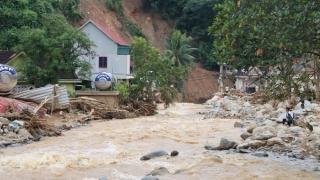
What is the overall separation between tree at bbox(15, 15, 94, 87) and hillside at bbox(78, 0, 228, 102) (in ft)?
83.8

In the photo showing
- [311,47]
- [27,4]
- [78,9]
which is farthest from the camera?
[78,9]

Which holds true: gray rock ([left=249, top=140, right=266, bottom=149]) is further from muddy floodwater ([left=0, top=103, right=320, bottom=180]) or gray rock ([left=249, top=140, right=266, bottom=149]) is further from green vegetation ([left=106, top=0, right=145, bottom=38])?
green vegetation ([left=106, top=0, right=145, bottom=38])

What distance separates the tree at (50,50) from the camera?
2405cm

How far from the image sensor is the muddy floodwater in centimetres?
1043

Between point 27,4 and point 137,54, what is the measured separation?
9.77 metres

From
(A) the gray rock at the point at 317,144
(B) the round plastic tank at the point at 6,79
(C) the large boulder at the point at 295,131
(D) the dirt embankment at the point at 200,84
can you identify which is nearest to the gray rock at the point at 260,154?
(A) the gray rock at the point at 317,144

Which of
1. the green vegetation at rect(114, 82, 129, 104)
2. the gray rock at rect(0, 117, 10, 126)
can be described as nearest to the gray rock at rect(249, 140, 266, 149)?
the gray rock at rect(0, 117, 10, 126)

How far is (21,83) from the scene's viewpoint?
2522 cm

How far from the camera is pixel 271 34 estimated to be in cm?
923

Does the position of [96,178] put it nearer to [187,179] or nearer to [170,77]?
[187,179]

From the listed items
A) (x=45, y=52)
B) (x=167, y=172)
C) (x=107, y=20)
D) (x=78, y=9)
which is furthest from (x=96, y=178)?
(x=107, y=20)

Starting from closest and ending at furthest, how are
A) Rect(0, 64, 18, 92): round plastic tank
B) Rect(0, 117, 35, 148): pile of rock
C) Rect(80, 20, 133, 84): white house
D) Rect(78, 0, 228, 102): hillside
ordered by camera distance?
1. Rect(0, 117, 35, 148): pile of rock
2. Rect(0, 64, 18, 92): round plastic tank
3. Rect(80, 20, 133, 84): white house
4. Rect(78, 0, 228, 102): hillside

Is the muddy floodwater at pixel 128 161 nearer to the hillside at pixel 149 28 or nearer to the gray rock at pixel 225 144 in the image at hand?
the gray rock at pixel 225 144

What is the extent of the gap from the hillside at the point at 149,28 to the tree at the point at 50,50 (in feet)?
83.8
